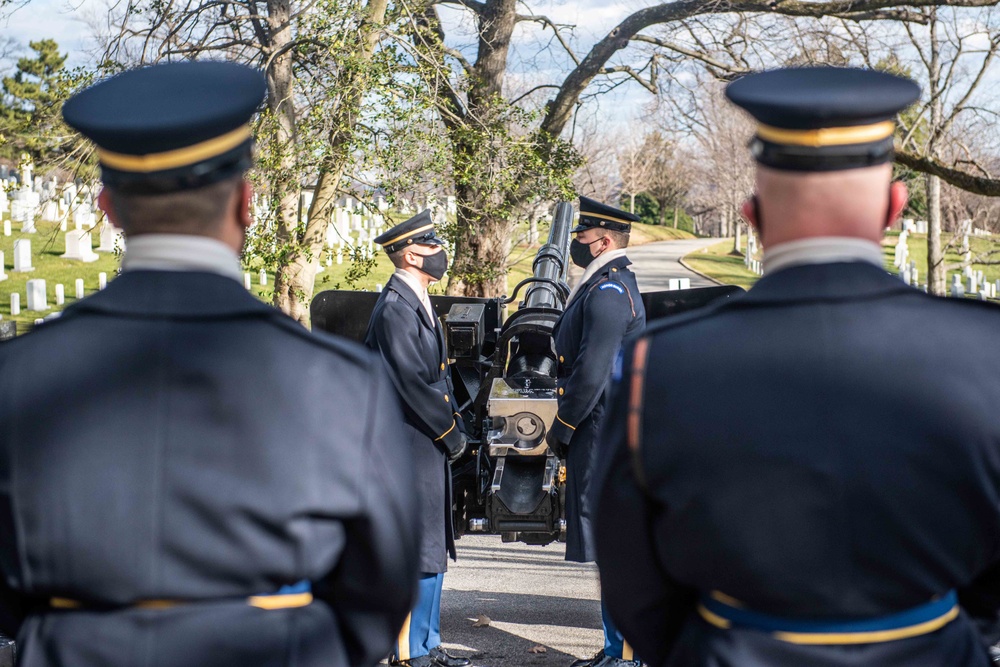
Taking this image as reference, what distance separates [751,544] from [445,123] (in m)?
9.95

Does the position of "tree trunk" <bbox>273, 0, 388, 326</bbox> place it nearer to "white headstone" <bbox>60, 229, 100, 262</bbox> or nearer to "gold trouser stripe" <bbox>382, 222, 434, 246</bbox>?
"gold trouser stripe" <bbox>382, 222, 434, 246</bbox>

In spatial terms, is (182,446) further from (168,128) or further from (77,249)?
(77,249)

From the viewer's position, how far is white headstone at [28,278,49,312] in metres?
16.3

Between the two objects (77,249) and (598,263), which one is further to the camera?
(77,249)

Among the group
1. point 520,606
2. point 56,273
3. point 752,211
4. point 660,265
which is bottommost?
point 520,606

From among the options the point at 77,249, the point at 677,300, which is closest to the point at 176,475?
the point at 677,300

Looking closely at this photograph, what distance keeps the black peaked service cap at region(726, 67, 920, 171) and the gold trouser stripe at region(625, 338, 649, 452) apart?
0.41 metres

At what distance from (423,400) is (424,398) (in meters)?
0.01

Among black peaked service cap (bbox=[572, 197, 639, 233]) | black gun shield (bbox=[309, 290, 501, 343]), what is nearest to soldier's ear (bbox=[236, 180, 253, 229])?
black peaked service cap (bbox=[572, 197, 639, 233])

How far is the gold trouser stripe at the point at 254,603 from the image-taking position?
1.83 meters

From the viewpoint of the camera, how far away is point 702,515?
1.87 metres

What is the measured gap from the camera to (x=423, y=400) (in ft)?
15.9

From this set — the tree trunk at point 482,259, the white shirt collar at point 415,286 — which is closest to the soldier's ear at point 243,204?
the white shirt collar at point 415,286

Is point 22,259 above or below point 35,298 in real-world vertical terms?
above
